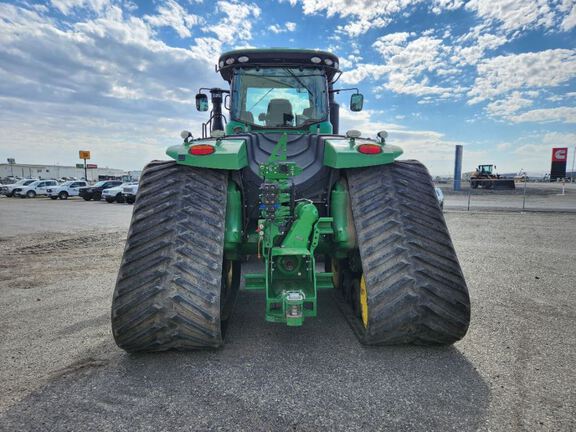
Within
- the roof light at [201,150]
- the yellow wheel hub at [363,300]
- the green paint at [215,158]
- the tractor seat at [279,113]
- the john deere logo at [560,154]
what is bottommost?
the yellow wheel hub at [363,300]

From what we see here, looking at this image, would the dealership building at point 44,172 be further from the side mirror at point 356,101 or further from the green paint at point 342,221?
the green paint at point 342,221

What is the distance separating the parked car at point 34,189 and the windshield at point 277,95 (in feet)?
118

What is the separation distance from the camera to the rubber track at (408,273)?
2857 mm

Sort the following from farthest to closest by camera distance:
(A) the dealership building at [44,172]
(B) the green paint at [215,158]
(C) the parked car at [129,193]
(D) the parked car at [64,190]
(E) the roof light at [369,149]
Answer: (A) the dealership building at [44,172] < (D) the parked car at [64,190] < (C) the parked car at [129,193] < (E) the roof light at [369,149] < (B) the green paint at [215,158]

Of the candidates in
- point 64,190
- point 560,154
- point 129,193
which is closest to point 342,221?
point 129,193

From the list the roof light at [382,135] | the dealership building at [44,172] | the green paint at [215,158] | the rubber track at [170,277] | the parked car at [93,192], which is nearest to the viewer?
the rubber track at [170,277]

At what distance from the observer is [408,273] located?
2.88 metres

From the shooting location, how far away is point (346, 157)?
326 cm

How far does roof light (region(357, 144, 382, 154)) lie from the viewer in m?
3.30

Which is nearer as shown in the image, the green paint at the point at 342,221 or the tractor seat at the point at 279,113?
the green paint at the point at 342,221

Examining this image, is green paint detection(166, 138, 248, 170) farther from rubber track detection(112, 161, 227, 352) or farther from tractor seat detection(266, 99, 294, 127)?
tractor seat detection(266, 99, 294, 127)

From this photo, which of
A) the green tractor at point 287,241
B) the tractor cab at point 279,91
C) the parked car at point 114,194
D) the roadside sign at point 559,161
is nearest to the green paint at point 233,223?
the green tractor at point 287,241

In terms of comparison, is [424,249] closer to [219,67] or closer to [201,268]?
[201,268]

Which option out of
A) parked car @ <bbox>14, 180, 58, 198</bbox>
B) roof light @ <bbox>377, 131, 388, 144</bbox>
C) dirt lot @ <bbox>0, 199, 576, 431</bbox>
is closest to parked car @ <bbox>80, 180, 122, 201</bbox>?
parked car @ <bbox>14, 180, 58, 198</bbox>
